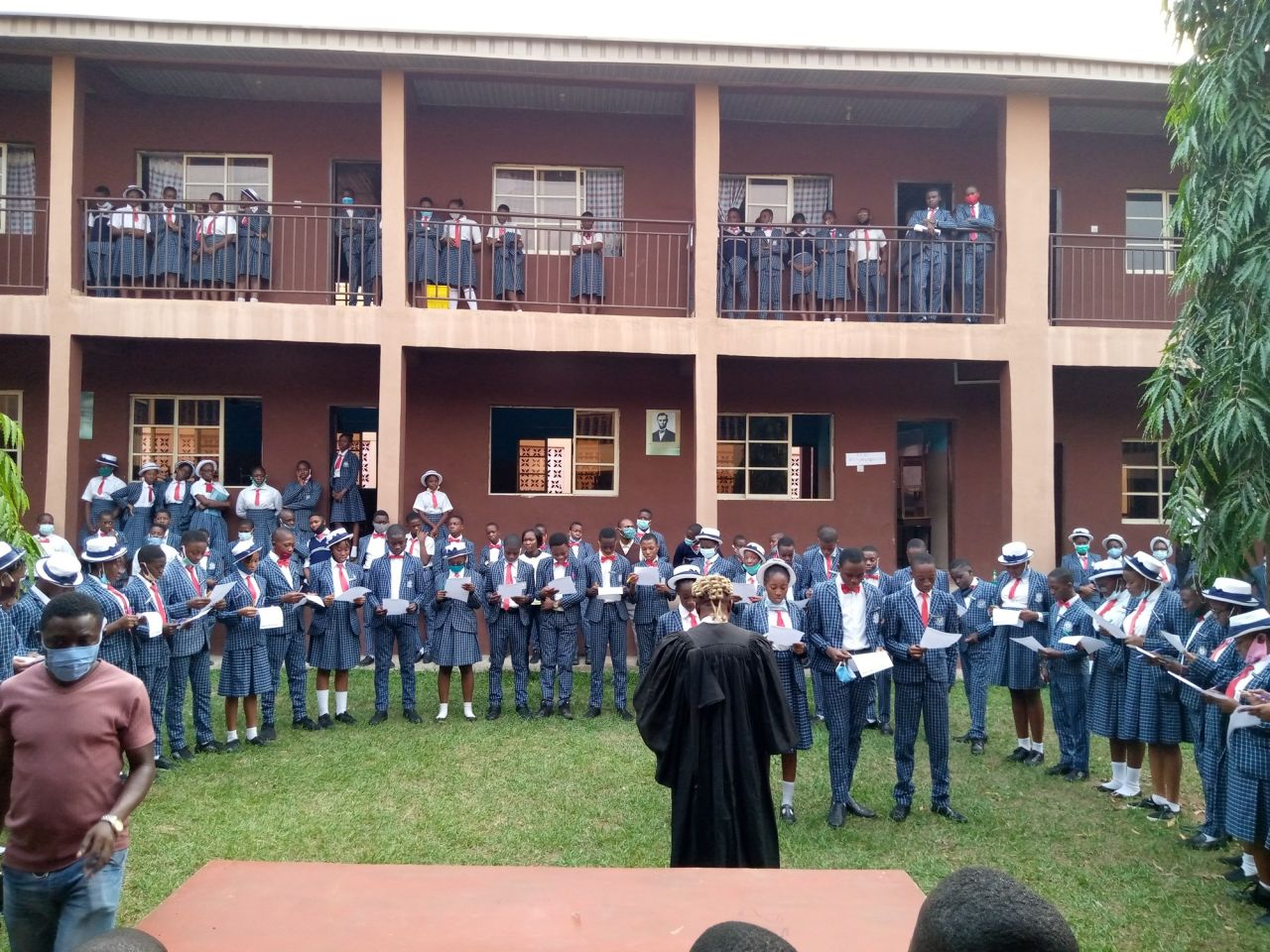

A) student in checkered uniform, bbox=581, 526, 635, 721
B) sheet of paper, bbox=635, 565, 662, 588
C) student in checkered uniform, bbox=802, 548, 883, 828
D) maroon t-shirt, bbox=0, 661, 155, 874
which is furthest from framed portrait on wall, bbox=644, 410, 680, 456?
maroon t-shirt, bbox=0, 661, 155, 874

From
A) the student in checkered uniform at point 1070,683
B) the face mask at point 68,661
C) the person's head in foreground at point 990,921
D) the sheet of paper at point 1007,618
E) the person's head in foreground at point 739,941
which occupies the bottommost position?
the student in checkered uniform at point 1070,683

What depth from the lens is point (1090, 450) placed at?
558 inches

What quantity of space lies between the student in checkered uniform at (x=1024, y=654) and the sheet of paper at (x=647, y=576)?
3302 mm

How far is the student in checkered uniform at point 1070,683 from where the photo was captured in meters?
8.11

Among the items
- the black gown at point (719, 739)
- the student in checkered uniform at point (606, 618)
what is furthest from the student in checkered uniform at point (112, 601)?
the black gown at point (719, 739)

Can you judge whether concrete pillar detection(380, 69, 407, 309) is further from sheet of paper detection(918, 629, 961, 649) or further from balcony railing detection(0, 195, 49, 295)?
sheet of paper detection(918, 629, 961, 649)

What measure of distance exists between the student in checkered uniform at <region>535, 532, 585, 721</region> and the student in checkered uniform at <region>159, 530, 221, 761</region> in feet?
10.1

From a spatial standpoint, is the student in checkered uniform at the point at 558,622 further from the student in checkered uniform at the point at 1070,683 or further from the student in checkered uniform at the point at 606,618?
the student in checkered uniform at the point at 1070,683

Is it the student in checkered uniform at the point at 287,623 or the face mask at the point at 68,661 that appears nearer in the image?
the face mask at the point at 68,661

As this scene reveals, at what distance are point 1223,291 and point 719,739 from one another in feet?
15.5

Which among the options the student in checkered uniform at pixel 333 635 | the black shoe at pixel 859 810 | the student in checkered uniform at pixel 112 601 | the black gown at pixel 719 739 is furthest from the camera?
the student in checkered uniform at pixel 333 635

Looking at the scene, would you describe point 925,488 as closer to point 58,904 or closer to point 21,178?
point 58,904

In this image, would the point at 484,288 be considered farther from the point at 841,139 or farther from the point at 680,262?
the point at 841,139

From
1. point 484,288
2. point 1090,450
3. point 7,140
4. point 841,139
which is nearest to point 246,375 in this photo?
point 484,288
